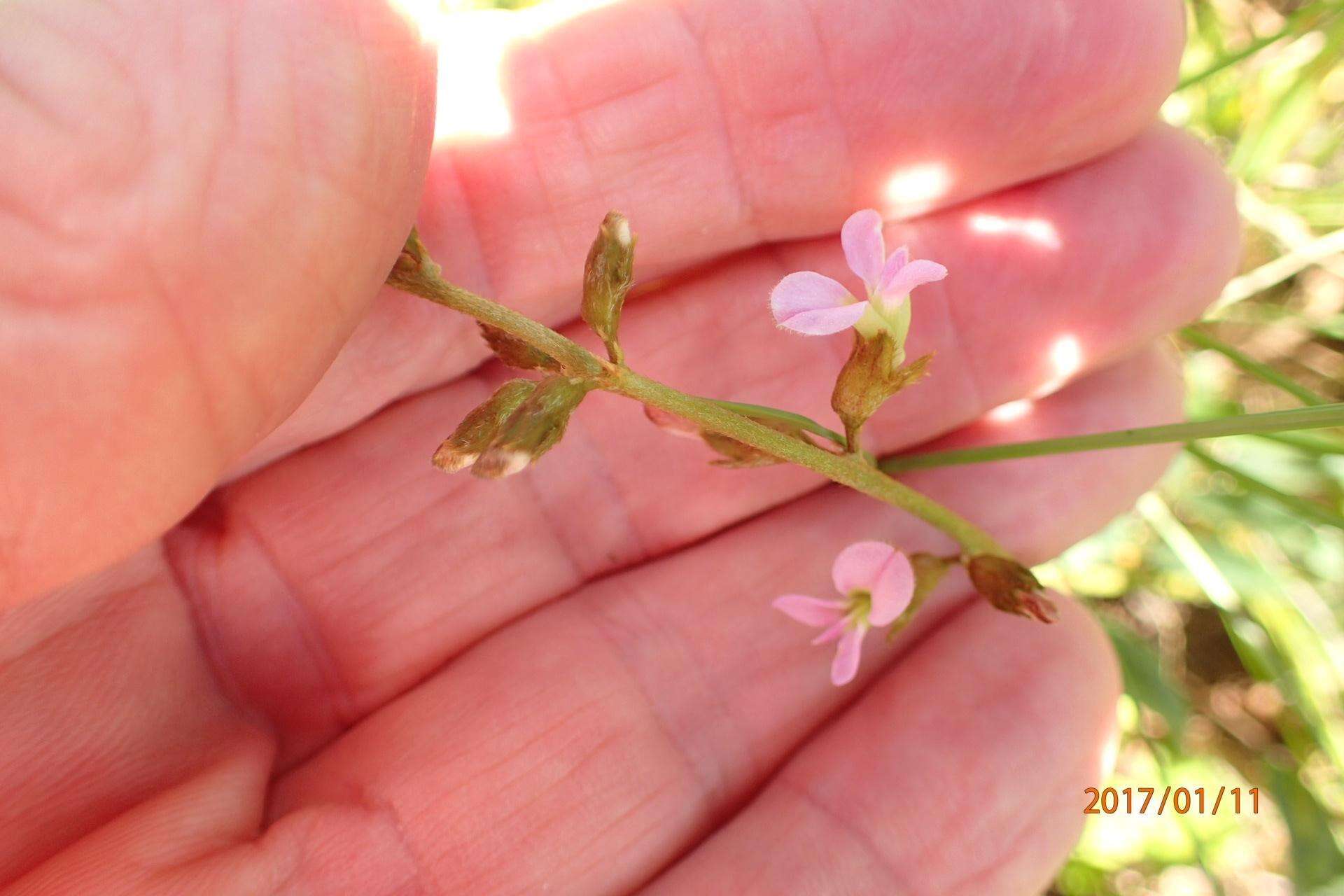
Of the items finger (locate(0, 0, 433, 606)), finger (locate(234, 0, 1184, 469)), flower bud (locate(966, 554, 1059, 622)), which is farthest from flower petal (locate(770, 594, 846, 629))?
finger (locate(0, 0, 433, 606))

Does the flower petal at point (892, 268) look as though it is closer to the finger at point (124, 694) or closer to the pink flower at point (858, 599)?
the pink flower at point (858, 599)

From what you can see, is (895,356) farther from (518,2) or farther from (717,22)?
(518,2)

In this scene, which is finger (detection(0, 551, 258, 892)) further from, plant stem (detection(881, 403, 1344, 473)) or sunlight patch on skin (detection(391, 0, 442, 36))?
plant stem (detection(881, 403, 1344, 473))

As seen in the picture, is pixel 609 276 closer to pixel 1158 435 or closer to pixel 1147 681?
pixel 1158 435

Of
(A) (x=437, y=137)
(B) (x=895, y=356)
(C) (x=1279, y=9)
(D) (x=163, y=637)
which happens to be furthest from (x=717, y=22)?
(C) (x=1279, y=9)
